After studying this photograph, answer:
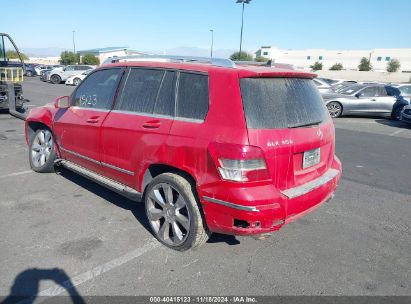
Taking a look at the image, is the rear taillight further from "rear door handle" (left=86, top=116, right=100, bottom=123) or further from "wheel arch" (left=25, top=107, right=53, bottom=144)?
"wheel arch" (left=25, top=107, right=53, bottom=144)

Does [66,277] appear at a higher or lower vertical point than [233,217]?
lower

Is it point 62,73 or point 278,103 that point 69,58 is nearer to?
point 62,73

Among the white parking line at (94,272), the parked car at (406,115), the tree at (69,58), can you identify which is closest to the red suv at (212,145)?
the white parking line at (94,272)

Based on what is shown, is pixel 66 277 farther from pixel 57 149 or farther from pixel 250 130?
pixel 57 149

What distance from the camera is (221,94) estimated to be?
2973mm

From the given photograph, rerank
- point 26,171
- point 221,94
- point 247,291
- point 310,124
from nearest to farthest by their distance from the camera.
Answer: point 247,291 → point 221,94 → point 310,124 → point 26,171

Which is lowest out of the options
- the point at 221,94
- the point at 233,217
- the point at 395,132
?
the point at 395,132

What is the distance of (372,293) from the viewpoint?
280 centimetres

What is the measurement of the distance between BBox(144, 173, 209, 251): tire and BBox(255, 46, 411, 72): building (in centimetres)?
9229

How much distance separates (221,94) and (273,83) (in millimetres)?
515

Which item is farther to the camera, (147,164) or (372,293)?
(147,164)

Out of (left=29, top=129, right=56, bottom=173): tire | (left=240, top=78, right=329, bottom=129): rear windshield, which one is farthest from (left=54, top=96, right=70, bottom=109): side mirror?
(left=240, top=78, right=329, bottom=129): rear windshield

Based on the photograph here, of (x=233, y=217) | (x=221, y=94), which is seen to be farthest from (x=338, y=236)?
(x=221, y=94)

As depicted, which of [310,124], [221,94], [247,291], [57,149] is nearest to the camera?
[247,291]
